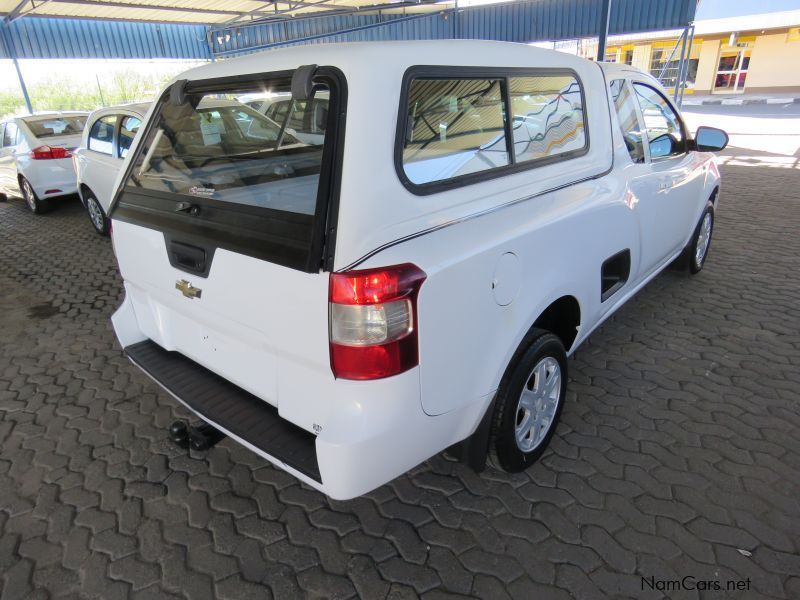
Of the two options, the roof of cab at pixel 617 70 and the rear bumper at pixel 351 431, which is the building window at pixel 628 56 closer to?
the roof of cab at pixel 617 70

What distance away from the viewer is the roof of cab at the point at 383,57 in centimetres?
171

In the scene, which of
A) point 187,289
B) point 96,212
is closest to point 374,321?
point 187,289

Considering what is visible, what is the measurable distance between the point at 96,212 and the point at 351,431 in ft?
21.9

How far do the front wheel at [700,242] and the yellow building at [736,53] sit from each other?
2556 cm

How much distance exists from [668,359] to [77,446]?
3.70 metres

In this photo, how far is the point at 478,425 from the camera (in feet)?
6.89

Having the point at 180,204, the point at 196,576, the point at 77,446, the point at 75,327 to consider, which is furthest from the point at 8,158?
the point at 196,576

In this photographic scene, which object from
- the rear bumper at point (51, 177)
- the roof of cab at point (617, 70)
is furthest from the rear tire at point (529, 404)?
the rear bumper at point (51, 177)

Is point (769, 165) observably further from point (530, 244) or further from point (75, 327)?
point (75, 327)

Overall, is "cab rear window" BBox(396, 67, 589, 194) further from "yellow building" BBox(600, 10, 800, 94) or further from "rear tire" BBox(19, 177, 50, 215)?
"yellow building" BBox(600, 10, 800, 94)

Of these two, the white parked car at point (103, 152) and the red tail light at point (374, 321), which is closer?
the red tail light at point (374, 321)

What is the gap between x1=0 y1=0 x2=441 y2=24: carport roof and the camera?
12.2m

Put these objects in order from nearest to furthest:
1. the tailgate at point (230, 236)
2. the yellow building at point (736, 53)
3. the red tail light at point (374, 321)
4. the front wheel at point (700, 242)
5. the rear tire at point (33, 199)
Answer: the red tail light at point (374, 321), the tailgate at point (230, 236), the front wheel at point (700, 242), the rear tire at point (33, 199), the yellow building at point (736, 53)

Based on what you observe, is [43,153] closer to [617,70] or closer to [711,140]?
[617,70]
